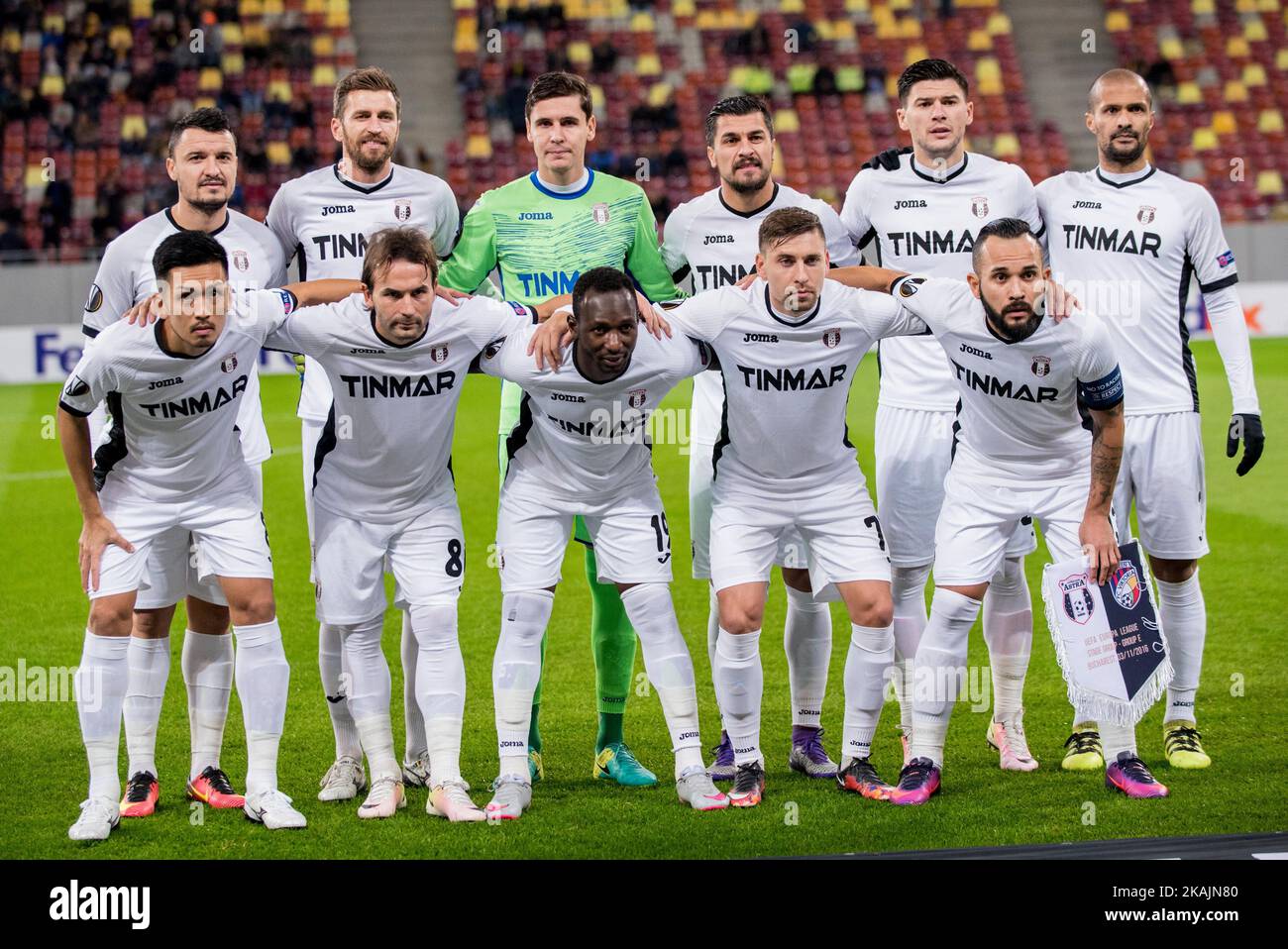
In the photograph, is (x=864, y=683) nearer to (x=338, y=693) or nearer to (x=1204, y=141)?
(x=338, y=693)

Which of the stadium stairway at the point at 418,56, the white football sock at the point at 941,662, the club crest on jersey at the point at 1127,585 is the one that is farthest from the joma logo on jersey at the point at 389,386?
the stadium stairway at the point at 418,56

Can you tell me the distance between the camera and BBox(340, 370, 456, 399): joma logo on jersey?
5.56 meters

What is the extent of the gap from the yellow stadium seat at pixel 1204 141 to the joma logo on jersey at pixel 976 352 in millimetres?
20153

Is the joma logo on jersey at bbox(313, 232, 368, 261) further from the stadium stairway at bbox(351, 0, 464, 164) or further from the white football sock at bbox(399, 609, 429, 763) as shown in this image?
the stadium stairway at bbox(351, 0, 464, 164)

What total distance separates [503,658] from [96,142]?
1864cm

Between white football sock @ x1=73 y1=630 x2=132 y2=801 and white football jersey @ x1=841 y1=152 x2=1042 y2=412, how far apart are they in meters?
3.09

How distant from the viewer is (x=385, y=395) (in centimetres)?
558

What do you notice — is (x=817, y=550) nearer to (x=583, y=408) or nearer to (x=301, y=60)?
(x=583, y=408)

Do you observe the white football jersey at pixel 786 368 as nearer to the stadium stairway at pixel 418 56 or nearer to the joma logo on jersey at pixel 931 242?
the joma logo on jersey at pixel 931 242

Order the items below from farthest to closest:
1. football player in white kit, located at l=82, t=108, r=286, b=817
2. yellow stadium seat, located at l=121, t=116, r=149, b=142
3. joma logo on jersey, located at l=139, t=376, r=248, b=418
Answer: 1. yellow stadium seat, located at l=121, t=116, r=149, b=142
2. football player in white kit, located at l=82, t=108, r=286, b=817
3. joma logo on jersey, located at l=139, t=376, r=248, b=418

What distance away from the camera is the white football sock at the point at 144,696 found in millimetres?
5785

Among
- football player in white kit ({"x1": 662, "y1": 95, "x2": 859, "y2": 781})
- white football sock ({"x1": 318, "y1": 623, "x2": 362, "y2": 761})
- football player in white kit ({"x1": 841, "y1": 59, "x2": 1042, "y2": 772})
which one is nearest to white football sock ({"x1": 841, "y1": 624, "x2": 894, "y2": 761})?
football player in white kit ({"x1": 662, "y1": 95, "x2": 859, "y2": 781})

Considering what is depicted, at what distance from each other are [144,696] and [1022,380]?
3316mm

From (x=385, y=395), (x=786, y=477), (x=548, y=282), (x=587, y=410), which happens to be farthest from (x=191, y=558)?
(x=786, y=477)
